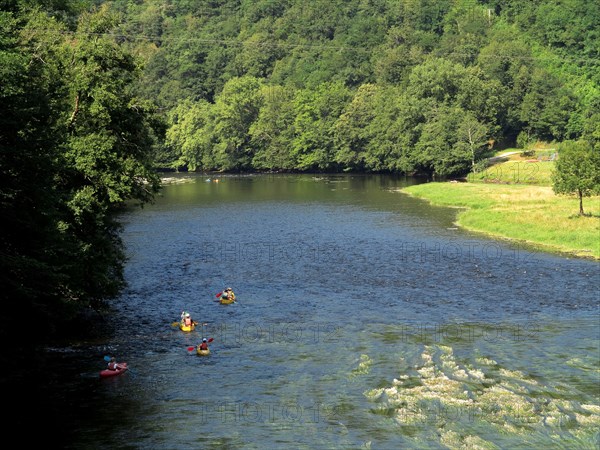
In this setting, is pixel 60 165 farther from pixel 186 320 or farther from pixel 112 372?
pixel 186 320

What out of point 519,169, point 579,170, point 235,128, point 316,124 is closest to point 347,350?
point 579,170

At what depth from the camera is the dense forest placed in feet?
107

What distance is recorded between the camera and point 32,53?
48031mm

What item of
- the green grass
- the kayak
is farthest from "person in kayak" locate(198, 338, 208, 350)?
the green grass

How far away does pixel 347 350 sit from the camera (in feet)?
134

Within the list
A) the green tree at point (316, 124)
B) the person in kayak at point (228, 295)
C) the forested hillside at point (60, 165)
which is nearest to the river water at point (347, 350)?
the person in kayak at point (228, 295)

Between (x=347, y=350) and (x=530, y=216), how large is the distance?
45158 mm

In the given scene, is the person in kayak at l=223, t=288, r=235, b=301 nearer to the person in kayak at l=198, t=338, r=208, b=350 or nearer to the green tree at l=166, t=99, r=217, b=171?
the person in kayak at l=198, t=338, r=208, b=350

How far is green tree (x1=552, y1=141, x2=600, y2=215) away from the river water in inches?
469

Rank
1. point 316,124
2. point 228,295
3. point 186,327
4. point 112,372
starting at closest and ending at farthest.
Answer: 1. point 112,372
2. point 186,327
3. point 228,295
4. point 316,124

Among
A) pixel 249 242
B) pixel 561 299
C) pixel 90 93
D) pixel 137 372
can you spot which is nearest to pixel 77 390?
pixel 137 372

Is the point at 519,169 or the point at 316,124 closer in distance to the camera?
the point at 519,169

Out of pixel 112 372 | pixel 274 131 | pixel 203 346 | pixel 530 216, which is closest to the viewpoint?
pixel 112 372

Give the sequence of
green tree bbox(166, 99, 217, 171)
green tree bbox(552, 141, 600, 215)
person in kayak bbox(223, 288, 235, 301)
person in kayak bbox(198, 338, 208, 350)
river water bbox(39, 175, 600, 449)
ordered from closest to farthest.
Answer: river water bbox(39, 175, 600, 449) < person in kayak bbox(198, 338, 208, 350) < person in kayak bbox(223, 288, 235, 301) < green tree bbox(552, 141, 600, 215) < green tree bbox(166, 99, 217, 171)
